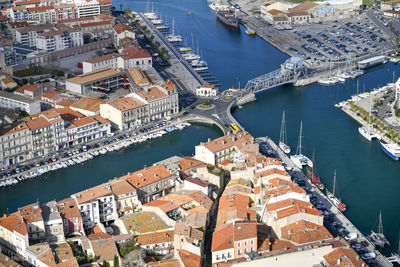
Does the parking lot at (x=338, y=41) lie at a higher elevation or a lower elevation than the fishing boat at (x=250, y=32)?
higher

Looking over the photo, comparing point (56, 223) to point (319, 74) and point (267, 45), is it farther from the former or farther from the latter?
point (267, 45)

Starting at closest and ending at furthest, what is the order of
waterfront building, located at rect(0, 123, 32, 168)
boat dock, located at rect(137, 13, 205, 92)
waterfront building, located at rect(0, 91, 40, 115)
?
waterfront building, located at rect(0, 123, 32, 168)
waterfront building, located at rect(0, 91, 40, 115)
boat dock, located at rect(137, 13, 205, 92)

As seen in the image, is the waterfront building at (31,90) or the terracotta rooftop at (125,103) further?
the waterfront building at (31,90)

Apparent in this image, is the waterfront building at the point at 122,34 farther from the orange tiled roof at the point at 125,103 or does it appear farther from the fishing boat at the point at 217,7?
the fishing boat at the point at 217,7

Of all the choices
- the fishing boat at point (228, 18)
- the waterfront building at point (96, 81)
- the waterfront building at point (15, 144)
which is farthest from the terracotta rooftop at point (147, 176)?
the fishing boat at point (228, 18)

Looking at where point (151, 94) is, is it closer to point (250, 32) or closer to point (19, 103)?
point (19, 103)

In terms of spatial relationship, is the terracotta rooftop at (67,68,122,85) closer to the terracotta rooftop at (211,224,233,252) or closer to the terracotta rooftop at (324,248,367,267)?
the terracotta rooftop at (211,224,233,252)

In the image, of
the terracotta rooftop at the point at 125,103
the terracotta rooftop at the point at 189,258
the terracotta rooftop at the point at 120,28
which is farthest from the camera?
the terracotta rooftop at the point at 120,28

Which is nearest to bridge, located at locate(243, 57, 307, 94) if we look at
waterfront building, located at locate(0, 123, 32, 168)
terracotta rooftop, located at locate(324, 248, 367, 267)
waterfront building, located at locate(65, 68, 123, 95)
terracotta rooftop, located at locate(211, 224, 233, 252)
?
waterfront building, located at locate(65, 68, 123, 95)
